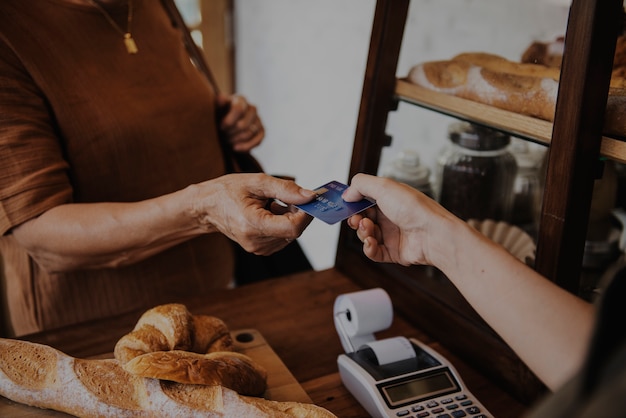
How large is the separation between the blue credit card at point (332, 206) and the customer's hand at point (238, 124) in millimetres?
670

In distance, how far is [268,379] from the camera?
3.89 feet

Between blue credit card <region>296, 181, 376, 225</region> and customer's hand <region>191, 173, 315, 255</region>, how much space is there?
0.07 ft

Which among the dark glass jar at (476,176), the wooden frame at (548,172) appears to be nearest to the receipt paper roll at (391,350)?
the wooden frame at (548,172)

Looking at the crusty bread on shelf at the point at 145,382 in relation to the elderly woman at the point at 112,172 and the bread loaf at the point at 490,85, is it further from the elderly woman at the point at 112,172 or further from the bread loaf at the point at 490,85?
the bread loaf at the point at 490,85

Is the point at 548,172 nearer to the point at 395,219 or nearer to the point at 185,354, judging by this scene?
the point at 395,219

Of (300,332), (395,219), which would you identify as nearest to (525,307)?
(395,219)

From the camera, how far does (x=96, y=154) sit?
1424mm

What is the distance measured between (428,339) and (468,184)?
40 cm

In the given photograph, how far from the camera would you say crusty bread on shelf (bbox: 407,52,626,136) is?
1.04 meters

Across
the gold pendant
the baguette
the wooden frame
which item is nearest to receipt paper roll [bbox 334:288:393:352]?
the wooden frame

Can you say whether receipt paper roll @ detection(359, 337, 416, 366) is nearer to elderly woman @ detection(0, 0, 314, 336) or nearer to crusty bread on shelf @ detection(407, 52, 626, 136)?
elderly woman @ detection(0, 0, 314, 336)

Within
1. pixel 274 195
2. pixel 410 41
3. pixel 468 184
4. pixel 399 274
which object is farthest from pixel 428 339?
pixel 410 41

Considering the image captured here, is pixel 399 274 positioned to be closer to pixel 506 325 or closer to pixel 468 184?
pixel 468 184

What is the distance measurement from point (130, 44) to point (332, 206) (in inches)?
30.8
